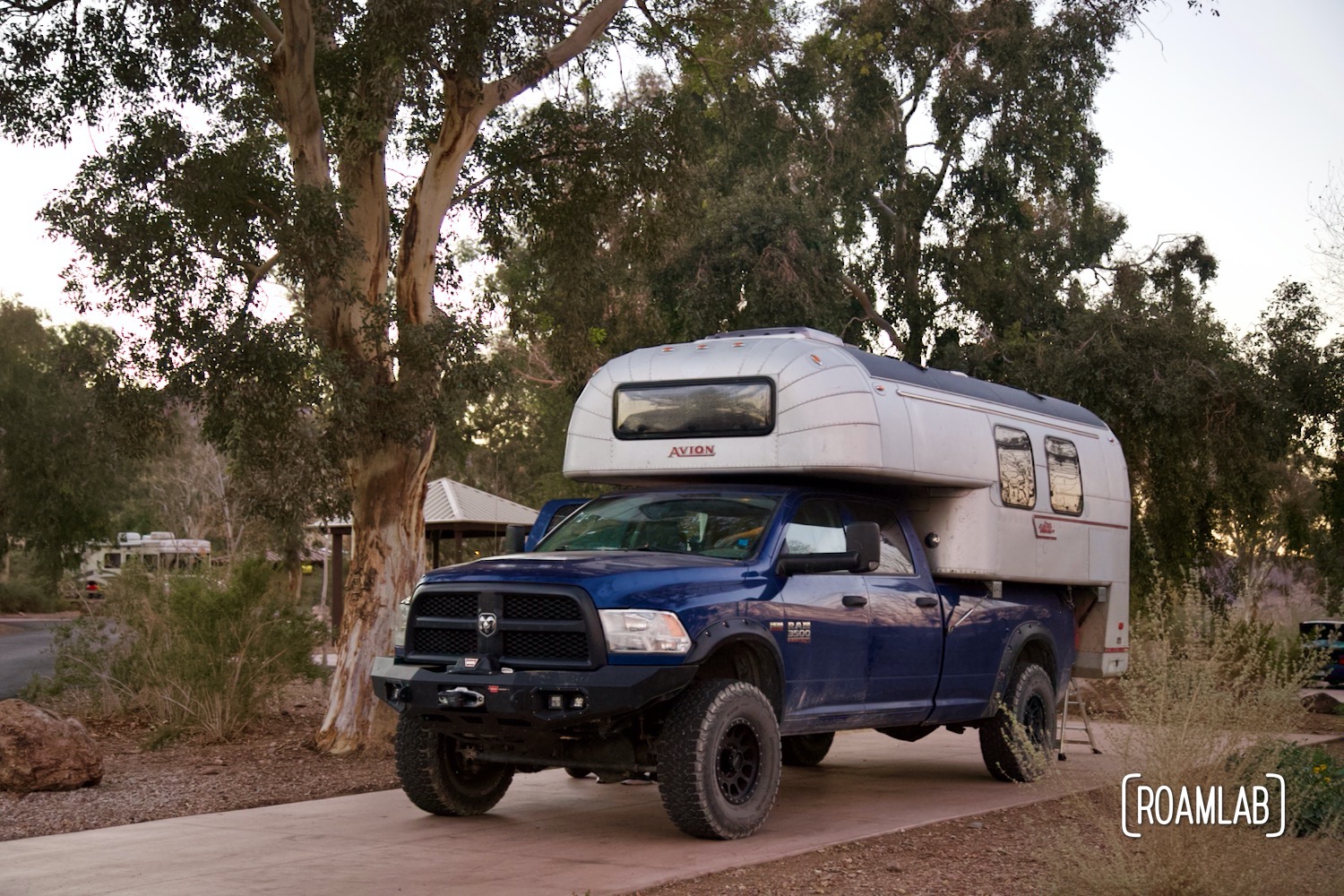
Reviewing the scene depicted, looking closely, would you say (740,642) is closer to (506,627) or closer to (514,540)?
(506,627)

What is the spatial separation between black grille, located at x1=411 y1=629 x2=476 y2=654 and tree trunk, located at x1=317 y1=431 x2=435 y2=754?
478cm

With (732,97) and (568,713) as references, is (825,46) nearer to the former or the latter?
(732,97)

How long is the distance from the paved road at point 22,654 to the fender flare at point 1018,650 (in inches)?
416

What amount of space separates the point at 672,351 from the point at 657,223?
19.3 feet

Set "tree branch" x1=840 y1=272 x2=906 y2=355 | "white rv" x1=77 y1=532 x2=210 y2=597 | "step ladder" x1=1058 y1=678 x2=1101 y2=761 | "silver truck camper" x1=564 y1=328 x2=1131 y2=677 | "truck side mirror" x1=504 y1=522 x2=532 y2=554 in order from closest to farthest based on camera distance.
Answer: "silver truck camper" x1=564 y1=328 x2=1131 y2=677
"truck side mirror" x1=504 y1=522 x2=532 y2=554
"step ladder" x1=1058 y1=678 x2=1101 y2=761
"white rv" x1=77 y1=532 x2=210 y2=597
"tree branch" x1=840 y1=272 x2=906 y2=355

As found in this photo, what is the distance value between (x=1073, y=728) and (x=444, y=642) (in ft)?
30.4

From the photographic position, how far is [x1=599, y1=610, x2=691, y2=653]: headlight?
773cm

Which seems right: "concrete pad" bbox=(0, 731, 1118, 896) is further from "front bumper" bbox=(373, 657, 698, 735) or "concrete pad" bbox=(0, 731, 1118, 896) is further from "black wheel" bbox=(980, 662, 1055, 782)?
"front bumper" bbox=(373, 657, 698, 735)

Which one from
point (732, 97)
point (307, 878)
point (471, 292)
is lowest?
point (307, 878)

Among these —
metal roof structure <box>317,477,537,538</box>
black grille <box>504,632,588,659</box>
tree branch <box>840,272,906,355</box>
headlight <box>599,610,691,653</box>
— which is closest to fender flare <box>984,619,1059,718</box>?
headlight <box>599,610,691,653</box>

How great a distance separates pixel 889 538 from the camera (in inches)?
396


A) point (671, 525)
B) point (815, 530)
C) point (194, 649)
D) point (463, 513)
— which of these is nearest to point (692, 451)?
point (671, 525)

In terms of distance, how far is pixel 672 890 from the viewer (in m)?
6.80

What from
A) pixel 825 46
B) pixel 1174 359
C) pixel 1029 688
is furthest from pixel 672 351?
pixel 1174 359
